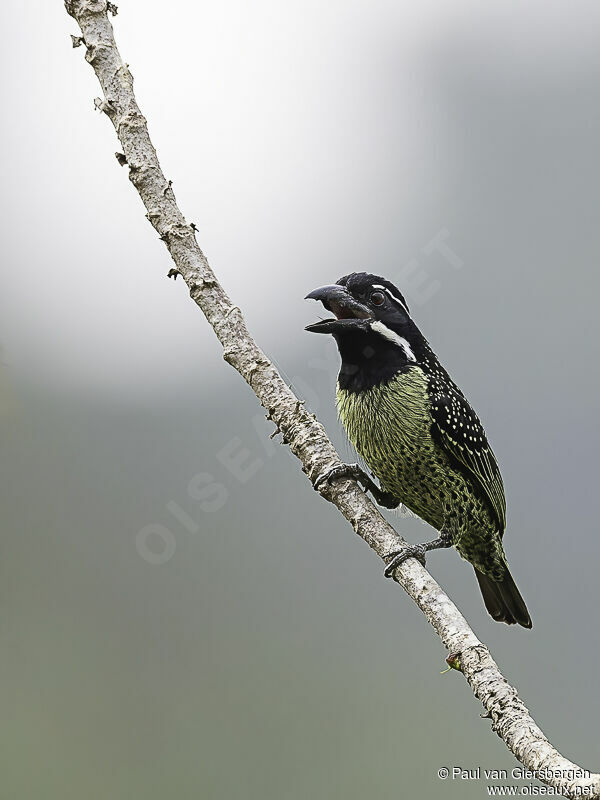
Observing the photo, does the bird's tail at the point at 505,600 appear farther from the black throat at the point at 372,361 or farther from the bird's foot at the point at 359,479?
the black throat at the point at 372,361

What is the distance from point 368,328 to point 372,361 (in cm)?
26

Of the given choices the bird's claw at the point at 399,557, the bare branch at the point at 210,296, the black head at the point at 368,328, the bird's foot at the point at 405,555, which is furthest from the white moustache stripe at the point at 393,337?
the bird's claw at the point at 399,557

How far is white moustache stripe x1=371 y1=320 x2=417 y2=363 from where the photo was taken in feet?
12.2

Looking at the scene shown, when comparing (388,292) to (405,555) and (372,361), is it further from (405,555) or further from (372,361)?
(405,555)

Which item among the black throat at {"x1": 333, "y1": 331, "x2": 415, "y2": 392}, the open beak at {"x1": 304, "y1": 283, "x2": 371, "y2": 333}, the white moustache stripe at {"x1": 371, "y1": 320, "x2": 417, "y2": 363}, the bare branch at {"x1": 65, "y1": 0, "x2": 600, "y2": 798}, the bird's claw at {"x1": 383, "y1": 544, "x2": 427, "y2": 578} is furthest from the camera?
the black throat at {"x1": 333, "y1": 331, "x2": 415, "y2": 392}

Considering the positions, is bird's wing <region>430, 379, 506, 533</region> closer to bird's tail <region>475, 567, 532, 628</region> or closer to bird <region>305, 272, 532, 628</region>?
bird <region>305, 272, 532, 628</region>

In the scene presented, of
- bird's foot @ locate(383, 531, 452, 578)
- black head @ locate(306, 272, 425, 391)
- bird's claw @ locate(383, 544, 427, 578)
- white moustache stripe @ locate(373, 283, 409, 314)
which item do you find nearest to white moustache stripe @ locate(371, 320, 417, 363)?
black head @ locate(306, 272, 425, 391)

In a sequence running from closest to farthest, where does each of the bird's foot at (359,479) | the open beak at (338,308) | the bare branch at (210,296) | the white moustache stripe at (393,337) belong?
the bare branch at (210,296) → the bird's foot at (359,479) → the open beak at (338,308) → the white moustache stripe at (393,337)

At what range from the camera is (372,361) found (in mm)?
3906

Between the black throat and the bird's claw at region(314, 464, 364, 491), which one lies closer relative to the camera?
the bird's claw at region(314, 464, 364, 491)

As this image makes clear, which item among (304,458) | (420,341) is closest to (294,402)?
(304,458)

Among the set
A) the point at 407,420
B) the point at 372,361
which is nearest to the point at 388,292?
the point at 372,361

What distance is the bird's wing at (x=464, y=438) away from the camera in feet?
12.8

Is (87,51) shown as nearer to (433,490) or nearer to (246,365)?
(246,365)
